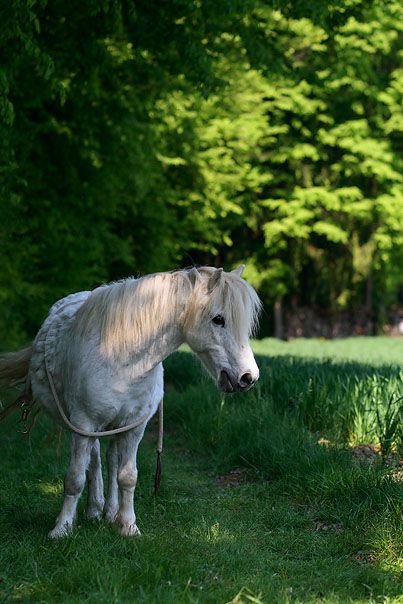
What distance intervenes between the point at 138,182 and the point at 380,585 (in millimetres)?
12720

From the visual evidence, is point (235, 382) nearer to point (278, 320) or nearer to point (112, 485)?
point (112, 485)

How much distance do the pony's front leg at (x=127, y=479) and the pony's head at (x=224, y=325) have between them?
724mm

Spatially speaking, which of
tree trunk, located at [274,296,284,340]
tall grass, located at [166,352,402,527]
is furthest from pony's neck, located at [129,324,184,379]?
tree trunk, located at [274,296,284,340]

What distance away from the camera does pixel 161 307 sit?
5.18 metres

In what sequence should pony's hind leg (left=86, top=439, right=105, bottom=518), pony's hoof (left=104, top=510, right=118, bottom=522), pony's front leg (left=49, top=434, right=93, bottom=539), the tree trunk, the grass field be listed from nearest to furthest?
the grass field
pony's front leg (left=49, top=434, right=93, bottom=539)
pony's hoof (left=104, top=510, right=118, bottom=522)
pony's hind leg (left=86, top=439, right=105, bottom=518)
the tree trunk

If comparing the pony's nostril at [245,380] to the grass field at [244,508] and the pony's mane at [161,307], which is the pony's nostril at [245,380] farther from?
the grass field at [244,508]

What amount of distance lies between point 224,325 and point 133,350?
1.90 ft

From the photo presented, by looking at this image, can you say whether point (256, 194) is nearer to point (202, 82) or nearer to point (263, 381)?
point (202, 82)

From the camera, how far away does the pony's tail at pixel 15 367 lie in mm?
Answer: 6098

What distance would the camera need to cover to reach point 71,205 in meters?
16.3

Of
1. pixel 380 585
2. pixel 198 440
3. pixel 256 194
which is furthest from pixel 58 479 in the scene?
pixel 256 194

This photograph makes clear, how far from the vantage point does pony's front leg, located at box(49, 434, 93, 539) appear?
17.2 feet

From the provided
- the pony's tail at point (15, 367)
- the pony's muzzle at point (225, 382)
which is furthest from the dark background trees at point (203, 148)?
the pony's muzzle at point (225, 382)

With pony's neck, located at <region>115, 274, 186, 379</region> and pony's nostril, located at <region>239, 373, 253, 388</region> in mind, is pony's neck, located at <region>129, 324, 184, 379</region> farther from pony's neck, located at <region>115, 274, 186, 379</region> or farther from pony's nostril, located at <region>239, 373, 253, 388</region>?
pony's nostril, located at <region>239, 373, 253, 388</region>
